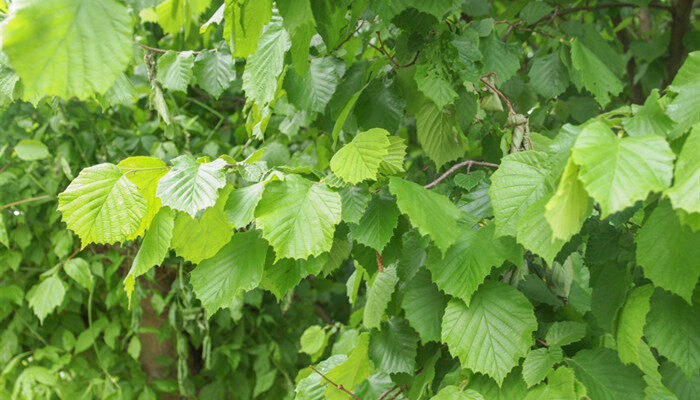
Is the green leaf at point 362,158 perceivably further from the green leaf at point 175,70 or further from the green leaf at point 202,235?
the green leaf at point 175,70

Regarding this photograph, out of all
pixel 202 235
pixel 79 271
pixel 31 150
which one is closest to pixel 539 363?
pixel 202 235

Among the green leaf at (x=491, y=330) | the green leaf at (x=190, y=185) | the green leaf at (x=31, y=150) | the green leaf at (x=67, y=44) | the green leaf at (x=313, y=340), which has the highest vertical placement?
the green leaf at (x=67, y=44)

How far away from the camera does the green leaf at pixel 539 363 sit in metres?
0.81

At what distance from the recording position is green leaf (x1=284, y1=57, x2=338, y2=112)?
3.76 feet

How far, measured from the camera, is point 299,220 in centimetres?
75

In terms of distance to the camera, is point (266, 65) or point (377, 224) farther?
point (266, 65)

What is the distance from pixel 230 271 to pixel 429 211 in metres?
0.30

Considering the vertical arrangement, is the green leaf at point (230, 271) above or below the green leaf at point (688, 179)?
below

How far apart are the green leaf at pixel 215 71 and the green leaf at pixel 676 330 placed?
38.0 inches

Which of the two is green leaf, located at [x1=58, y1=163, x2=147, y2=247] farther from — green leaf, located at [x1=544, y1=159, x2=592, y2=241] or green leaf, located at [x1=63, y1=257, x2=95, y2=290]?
green leaf, located at [x1=63, y1=257, x2=95, y2=290]

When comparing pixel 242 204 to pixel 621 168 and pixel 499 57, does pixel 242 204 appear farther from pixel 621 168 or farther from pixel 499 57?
pixel 499 57

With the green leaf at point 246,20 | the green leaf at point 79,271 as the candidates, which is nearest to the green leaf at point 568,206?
the green leaf at point 246,20

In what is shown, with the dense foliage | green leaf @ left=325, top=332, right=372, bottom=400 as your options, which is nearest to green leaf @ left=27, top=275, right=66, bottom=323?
the dense foliage

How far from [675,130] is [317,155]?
1.20 metres
